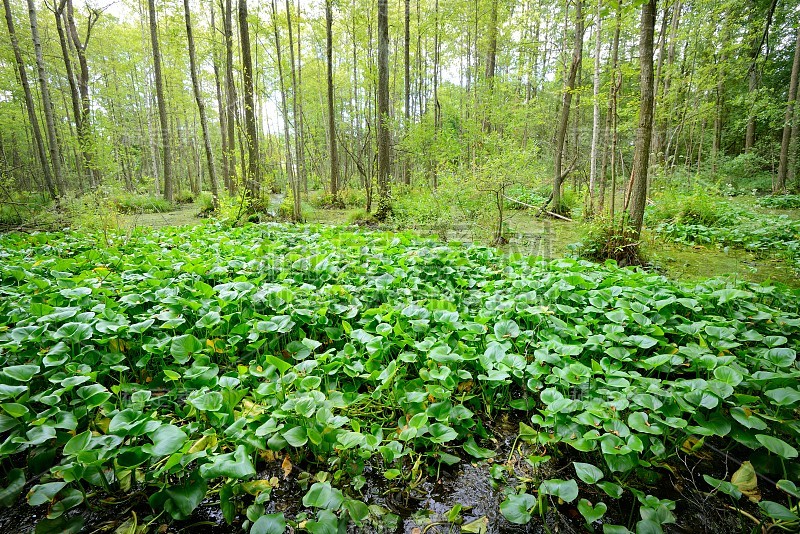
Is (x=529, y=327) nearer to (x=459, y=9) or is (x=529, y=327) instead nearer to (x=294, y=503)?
(x=294, y=503)

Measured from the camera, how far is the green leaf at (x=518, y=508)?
1281 millimetres

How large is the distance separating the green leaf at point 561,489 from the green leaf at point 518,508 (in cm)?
7

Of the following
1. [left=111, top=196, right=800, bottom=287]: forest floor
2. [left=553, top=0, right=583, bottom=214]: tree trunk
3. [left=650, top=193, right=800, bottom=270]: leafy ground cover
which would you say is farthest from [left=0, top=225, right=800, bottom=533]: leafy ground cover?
[left=553, top=0, right=583, bottom=214]: tree trunk

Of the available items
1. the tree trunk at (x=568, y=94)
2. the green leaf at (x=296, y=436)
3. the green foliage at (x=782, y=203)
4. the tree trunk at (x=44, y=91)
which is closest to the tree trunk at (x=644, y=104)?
the tree trunk at (x=568, y=94)

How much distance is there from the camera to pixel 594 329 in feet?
7.86

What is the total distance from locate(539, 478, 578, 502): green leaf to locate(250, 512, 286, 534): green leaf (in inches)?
37.0

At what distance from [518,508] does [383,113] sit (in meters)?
8.65

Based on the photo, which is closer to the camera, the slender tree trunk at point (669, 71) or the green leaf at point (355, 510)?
the green leaf at point (355, 510)

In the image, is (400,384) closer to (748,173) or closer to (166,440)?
(166,440)

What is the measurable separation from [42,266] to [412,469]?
13.8 feet

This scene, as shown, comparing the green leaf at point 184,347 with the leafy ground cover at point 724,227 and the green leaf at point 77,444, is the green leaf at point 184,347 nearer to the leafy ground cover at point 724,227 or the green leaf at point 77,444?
the green leaf at point 77,444

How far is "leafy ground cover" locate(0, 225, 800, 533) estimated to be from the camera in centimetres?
137

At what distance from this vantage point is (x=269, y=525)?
1.19 metres

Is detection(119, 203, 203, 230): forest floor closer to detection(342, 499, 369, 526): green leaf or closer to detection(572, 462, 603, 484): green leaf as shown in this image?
detection(342, 499, 369, 526): green leaf
